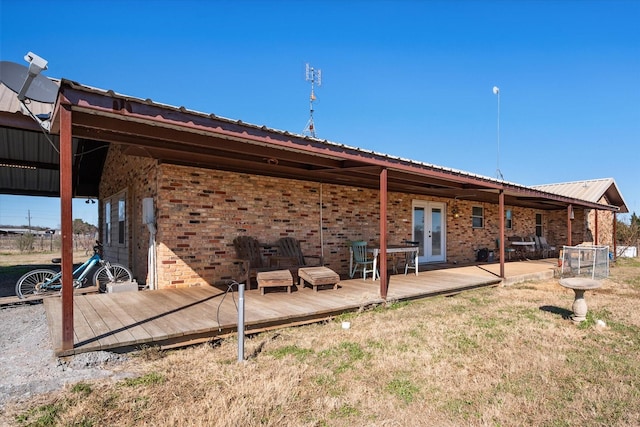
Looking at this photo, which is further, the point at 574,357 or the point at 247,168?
the point at 247,168

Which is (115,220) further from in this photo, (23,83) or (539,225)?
(539,225)

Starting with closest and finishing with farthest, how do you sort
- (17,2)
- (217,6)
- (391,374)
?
(391,374)
(17,2)
(217,6)

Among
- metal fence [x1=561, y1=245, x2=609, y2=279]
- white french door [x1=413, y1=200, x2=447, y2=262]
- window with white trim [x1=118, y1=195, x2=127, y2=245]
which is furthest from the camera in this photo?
white french door [x1=413, y1=200, x2=447, y2=262]

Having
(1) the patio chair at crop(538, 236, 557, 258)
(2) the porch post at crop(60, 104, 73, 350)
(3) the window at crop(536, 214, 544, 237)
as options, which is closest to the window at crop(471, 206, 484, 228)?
(1) the patio chair at crop(538, 236, 557, 258)

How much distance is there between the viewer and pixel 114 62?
34.2 ft

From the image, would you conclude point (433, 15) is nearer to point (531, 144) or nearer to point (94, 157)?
point (94, 157)

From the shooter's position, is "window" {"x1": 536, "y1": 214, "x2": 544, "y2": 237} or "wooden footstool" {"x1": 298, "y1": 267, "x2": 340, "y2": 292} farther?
"window" {"x1": 536, "y1": 214, "x2": 544, "y2": 237}

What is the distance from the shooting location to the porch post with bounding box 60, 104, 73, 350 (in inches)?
139

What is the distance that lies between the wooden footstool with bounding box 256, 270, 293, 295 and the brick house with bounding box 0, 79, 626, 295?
4.41 ft

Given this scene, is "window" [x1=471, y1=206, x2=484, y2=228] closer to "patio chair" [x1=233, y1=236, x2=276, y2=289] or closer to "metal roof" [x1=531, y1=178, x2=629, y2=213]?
"metal roof" [x1=531, y1=178, x2=629, y2=213]

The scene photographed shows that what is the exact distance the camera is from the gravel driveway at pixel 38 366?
3.06 m

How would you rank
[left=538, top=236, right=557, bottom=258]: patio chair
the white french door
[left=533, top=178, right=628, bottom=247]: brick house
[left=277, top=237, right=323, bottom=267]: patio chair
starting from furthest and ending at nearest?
[left=533, top=178, right=628, bottom=247]: brick house, [left=538, top=236, right=557, bottom=258]: patio chair, the white french door, [left=277, top=237, right=323, bottom=267]: patio chair

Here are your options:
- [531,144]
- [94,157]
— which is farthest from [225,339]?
[531,144]

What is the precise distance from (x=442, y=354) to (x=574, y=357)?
148cm
